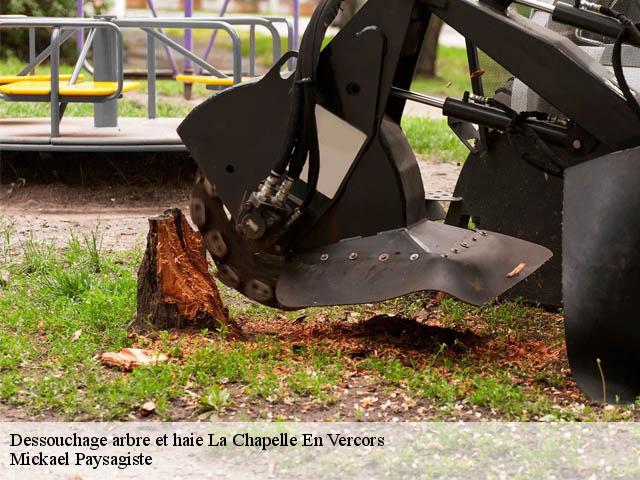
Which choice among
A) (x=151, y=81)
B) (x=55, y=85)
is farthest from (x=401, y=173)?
(x=151, y=81)

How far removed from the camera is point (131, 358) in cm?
459

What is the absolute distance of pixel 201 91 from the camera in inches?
627

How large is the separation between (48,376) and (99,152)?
4.30 meters

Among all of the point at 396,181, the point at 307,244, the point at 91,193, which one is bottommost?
the point at 91,193

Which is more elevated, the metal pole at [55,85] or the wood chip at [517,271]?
the wood chip at [517,271]

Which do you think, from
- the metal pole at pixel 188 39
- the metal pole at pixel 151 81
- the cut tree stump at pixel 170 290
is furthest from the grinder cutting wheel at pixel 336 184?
the metal pole at pixel 188 39

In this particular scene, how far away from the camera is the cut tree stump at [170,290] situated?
497 centimetres

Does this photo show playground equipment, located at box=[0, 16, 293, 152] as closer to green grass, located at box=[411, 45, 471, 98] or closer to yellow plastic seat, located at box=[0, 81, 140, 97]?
yellow plastic seat, located at box=[0, 81, 140, 97]

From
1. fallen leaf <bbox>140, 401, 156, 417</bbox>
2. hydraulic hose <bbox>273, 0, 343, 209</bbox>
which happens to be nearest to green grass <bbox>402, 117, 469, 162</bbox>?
hydraulic hose <bbox>273, 0, 343, 209</bbox>

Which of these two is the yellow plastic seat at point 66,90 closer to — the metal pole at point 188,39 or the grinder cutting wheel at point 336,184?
the grinder cutting wheel at point 336,184

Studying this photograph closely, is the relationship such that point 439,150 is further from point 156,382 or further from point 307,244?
point 156,382

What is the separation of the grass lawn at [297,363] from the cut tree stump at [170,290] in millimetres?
86

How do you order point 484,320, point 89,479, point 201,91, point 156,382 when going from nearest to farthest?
1. point 89,479
2. point 156,382
3. point 484,320
4. point 201,91

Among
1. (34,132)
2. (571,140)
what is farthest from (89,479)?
(34,132)
